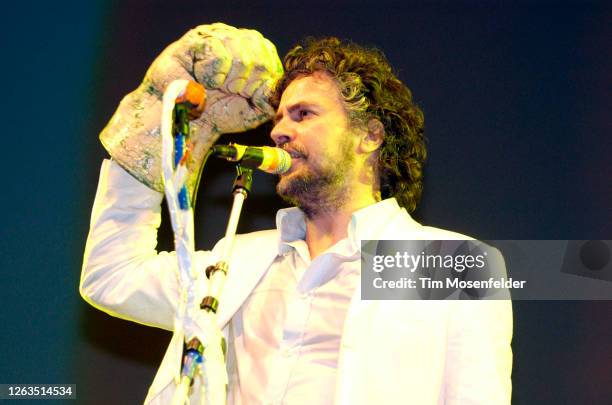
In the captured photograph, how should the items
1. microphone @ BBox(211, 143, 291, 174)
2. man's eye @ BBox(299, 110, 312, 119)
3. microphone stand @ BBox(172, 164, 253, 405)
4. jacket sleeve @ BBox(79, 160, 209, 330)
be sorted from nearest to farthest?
microphone stand @ BBox(172, 164, 253, 405) < microphone @ BBox(211, 143, 291, 174) < jacket sleeve @ BBox(79, 160, 209, 330) < man's eye @ BBox(299, 110, 312, 119)

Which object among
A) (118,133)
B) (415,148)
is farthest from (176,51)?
(415,148)

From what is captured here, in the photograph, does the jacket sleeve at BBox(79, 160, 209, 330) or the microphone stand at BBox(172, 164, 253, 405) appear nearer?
the microphone stand at BBox(172, 164, 253, 405)

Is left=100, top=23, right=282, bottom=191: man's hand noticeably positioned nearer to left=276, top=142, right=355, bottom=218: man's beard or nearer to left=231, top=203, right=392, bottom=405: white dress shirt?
left=276, top=142, right=355, bottom=218: man's beard

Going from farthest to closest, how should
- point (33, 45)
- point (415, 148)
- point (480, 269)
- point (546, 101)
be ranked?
1. point (33, 45)
2. point (546, 101)
3. point (415, 148)
4. point (480, 269)

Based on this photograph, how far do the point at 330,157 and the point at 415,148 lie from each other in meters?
0.37

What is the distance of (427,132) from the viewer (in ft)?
8.75

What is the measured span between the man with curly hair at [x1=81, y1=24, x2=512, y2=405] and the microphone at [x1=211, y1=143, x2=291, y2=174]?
0.76 ft

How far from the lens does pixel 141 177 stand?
2.06 m

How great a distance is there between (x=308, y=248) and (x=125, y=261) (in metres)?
0.47

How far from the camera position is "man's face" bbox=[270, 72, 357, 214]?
2131 millimetres

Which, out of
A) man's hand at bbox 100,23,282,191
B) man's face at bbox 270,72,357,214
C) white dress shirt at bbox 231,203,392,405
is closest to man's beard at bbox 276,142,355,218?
man's face at bbox 270,72,357,214

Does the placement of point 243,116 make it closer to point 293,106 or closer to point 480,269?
point 293,106

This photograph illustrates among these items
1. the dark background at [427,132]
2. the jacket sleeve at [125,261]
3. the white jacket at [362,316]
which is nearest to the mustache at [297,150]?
the white jacket at [362,316]

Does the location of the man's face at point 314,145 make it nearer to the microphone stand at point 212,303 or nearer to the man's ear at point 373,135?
the man's ear at point 373,135
